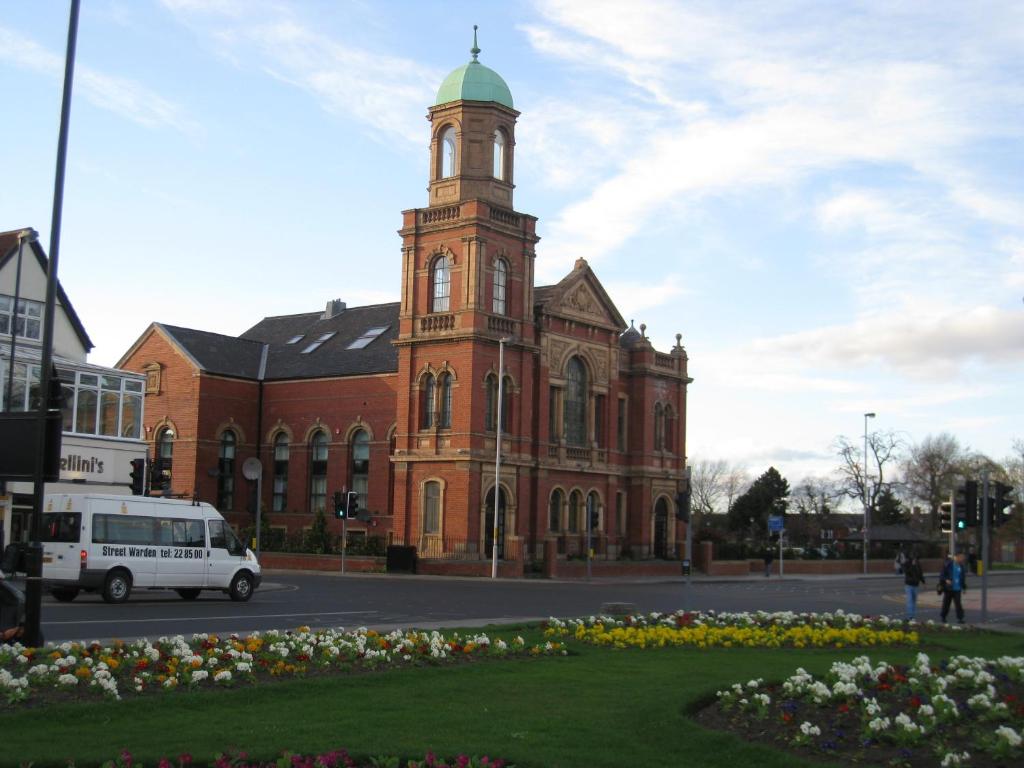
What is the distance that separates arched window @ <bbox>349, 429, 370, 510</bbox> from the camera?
186 feet

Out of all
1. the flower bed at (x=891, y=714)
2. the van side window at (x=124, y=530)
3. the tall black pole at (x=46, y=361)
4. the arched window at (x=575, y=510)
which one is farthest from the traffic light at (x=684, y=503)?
the arched window at (x=575, y=510)

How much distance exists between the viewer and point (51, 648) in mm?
13234

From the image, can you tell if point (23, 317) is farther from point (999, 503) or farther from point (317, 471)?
point (999, 503)

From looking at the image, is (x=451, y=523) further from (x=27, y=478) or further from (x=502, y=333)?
(x=27, y=478)

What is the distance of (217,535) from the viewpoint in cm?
2839

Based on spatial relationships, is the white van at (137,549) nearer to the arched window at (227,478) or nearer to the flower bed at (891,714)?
the flower bed at (891,714)

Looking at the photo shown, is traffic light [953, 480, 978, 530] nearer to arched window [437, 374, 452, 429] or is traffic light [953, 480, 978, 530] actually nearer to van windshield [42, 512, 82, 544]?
van windshield [42, 512, 82, 544]

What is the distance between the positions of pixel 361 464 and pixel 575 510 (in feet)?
34.3

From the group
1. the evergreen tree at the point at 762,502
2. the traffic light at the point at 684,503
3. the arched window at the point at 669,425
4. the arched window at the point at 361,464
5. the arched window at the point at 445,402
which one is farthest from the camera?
the evergreen tree at the point at 762,502

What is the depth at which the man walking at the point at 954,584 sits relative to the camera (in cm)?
2645

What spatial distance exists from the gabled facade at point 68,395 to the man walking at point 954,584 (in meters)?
29.6

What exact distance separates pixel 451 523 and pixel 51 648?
37.3 m

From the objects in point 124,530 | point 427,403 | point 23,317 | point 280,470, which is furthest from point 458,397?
point 124,530

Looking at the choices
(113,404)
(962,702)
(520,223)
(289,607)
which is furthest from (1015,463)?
(962,702)
